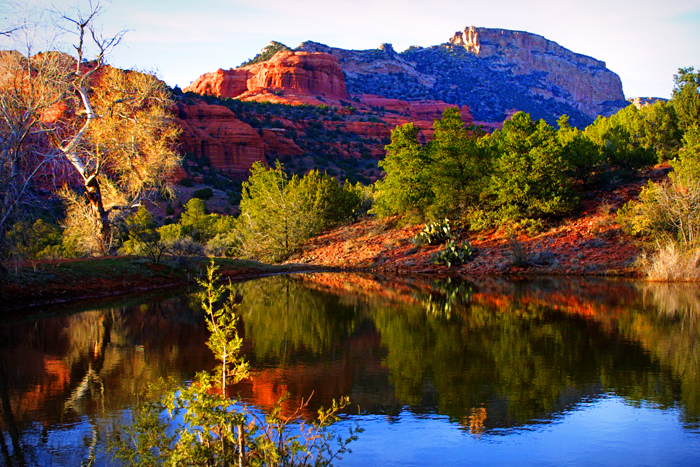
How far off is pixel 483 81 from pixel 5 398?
153678 millimetres

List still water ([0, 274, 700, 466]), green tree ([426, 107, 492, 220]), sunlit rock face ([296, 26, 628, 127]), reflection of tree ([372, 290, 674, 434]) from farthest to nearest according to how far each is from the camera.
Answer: sunlit rock face ([296, 26, 628, 127]), green tree ([426, 107, 492, 220]), reflection of tree ([372, 290, 674, 434]), still water ([0, 274, 700, 466])

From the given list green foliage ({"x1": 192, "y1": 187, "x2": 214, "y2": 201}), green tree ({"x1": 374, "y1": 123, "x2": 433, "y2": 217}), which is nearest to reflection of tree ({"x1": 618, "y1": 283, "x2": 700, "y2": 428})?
green tree ({"x1": 374, "y1": 123, "x2": 433, "y2": 217})

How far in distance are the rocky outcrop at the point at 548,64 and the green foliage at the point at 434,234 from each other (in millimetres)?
143868

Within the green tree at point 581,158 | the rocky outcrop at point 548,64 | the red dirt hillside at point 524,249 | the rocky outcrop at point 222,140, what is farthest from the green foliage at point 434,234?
the rocky outcrop at point 548,64

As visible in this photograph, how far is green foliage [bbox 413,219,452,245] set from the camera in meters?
30.9

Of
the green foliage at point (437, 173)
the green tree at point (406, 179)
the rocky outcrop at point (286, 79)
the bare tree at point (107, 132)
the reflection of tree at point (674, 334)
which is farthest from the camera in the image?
the rocky outcrop at point (286, 79)

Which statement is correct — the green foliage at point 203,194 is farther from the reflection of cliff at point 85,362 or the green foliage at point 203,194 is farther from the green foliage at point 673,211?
the reflection of cliff at point 85,362

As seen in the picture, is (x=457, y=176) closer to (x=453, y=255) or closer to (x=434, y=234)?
(x=434, y=234)

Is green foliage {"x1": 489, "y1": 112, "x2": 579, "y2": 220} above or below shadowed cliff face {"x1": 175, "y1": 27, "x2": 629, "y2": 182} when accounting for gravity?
below

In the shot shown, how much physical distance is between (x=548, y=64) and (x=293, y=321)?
628ft

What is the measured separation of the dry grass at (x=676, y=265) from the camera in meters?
21.3

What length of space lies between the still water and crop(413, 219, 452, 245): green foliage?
14109 millimetres

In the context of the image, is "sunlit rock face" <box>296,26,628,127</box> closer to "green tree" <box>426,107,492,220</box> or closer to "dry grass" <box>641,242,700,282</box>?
"green tree" <box>426,107,492,220</box>

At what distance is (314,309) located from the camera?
53.1ft
